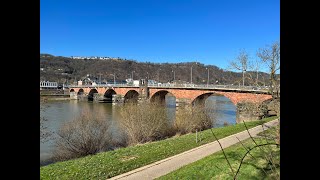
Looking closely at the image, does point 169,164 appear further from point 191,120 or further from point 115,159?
point 191,120

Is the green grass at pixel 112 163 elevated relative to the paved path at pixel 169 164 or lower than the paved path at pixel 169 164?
lower

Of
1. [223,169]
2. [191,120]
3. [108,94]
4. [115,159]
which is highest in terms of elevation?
[108,94]

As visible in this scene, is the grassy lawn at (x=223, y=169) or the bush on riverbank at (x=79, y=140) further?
the bush on riverbank at (x=79, y=140)

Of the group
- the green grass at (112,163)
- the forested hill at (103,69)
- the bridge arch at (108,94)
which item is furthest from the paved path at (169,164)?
the forested hill at (103,69)

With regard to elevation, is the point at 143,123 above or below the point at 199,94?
below

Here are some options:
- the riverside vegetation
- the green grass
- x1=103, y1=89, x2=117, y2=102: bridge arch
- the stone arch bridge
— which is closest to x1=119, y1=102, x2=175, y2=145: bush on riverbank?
the riverside vegetation

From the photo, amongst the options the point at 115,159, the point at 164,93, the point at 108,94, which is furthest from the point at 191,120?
the point at 108,94

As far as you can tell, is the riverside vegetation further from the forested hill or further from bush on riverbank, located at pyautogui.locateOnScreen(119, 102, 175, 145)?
the forested hill

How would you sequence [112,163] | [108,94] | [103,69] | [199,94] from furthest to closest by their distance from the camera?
[103,69] < [108,94] < [199,94] < [112,163]

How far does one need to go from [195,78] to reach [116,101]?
34.6 m

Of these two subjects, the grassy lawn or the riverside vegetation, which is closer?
the grassy lawn

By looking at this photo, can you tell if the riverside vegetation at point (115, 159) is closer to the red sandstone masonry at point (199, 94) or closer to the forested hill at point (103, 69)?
the red sandstone masonry at point (199, 94)

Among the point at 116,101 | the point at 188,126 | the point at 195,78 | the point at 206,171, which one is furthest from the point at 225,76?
the point at 206,171
